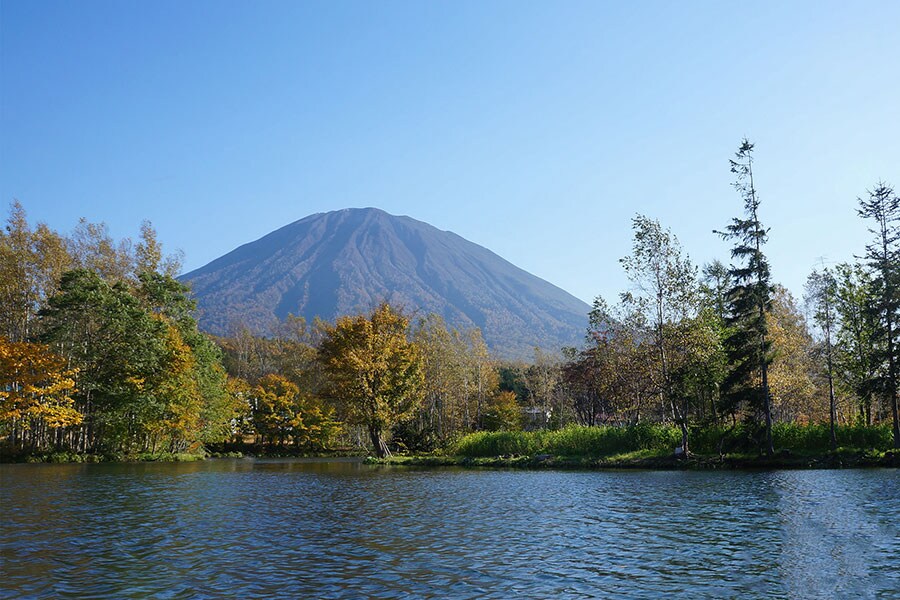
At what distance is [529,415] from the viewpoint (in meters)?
89.1

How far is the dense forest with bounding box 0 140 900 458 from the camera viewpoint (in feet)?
128

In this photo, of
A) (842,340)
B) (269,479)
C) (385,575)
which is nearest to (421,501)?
(385,575)

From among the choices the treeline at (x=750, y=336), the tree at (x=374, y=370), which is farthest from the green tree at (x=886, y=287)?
the tree at (x=374, y=370)

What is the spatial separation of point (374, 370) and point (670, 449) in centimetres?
2274

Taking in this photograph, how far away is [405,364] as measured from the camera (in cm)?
5303

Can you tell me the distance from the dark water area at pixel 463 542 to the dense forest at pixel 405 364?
14.6m

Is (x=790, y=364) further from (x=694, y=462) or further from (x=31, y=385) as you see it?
(x=31, y=385)

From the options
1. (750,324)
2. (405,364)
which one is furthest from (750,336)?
(405,364)

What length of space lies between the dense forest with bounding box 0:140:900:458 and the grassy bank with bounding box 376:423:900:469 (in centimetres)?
46

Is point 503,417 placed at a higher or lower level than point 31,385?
lower

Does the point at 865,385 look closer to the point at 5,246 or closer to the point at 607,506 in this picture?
the point at 607,506

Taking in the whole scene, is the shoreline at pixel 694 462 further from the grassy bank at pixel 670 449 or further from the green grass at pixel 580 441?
the green grass at pixel 580 441

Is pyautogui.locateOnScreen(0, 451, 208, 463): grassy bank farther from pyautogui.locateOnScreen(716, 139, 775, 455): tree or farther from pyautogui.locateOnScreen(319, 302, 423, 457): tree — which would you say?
pyautogui.locateOnScreen(716, 139, 775, 455): tree

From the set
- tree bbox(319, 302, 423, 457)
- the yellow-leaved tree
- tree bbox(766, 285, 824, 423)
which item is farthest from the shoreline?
the yellow-leaved tree
